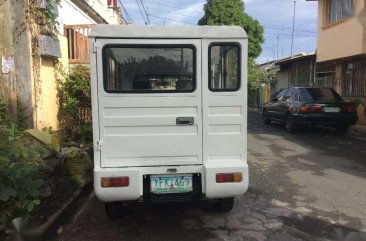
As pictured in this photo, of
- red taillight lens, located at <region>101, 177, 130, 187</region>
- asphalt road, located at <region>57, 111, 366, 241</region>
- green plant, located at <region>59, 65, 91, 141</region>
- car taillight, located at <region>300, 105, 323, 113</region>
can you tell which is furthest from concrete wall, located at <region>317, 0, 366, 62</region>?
red taillight lens, located at <region>101, 177, 130, 187</region>

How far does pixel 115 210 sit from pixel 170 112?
1.51m

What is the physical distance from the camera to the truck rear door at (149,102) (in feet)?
15.3

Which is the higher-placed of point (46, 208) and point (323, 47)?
point (323, 47)

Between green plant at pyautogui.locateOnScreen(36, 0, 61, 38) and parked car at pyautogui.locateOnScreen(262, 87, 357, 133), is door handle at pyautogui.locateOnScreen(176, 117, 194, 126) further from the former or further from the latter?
parked car at pyautogui.locateOnScreen(262, 87, 357, 133)

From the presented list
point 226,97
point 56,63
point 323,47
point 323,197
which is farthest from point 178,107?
point 323,47

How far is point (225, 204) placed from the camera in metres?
5.52

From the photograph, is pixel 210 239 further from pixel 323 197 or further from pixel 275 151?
pixel 275 151

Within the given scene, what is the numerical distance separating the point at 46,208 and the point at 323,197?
3.99 metres

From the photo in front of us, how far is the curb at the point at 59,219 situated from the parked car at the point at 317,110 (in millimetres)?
8075

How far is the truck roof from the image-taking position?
458 centimetres

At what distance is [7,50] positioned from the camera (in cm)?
780

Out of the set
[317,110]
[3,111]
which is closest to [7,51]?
[3,111]

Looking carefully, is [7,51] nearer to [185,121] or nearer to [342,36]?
[185,121]

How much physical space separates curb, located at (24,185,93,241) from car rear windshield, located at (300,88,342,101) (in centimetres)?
847
